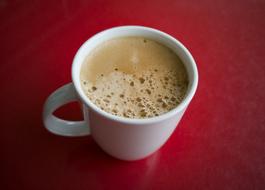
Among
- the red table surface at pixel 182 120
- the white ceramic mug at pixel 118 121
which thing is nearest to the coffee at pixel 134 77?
the white ceramic mug at pixel 118 121

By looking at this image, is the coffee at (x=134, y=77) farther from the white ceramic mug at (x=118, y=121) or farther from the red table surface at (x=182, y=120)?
the red table surface at (x=182, y=120)

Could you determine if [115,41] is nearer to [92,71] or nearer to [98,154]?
[92,71]

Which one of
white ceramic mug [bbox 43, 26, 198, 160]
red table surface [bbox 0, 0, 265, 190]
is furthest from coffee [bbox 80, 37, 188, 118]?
red table surface [bbox 0, 0, 265, 190]

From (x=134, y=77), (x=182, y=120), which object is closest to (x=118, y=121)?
(x=134, y=77)

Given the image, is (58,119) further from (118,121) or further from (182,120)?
(182,120)

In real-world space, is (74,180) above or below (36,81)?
below

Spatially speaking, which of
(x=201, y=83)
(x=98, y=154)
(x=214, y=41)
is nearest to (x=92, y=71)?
(x=98, y=154)

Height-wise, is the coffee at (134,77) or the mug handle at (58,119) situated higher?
the coffee at (134,77)

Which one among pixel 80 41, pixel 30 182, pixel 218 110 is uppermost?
pixel 80 41
